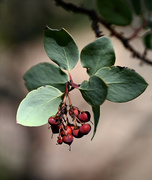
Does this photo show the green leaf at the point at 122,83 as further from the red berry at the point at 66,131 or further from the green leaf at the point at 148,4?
the green leaf at the point at 148,4

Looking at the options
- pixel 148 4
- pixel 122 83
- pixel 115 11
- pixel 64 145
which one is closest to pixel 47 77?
pixel 122 83

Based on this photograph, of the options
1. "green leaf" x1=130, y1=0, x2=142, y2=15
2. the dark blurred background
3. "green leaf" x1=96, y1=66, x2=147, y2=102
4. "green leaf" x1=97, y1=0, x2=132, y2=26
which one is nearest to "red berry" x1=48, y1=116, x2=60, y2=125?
"green leaf" x1=96, y1=66, x2=147, y2=102

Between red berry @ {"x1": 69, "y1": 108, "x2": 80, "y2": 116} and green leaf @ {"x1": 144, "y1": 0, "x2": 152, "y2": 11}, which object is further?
green leaf @ {"x1": 144, "y1": 0, "x2": 152, "y2": 11}

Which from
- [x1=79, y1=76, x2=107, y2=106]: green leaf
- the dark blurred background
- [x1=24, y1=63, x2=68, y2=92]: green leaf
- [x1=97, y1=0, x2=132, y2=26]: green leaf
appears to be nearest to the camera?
[x1=79, y1=76, x2=107, y2=106]: green leaf

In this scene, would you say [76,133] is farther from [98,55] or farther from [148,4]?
[148,4]

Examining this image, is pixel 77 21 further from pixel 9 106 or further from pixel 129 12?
pixel 129 12

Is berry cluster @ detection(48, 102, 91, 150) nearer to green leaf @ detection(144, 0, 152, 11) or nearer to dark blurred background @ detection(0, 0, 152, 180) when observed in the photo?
green leaf @ detection(144, 0, 152, 11)
